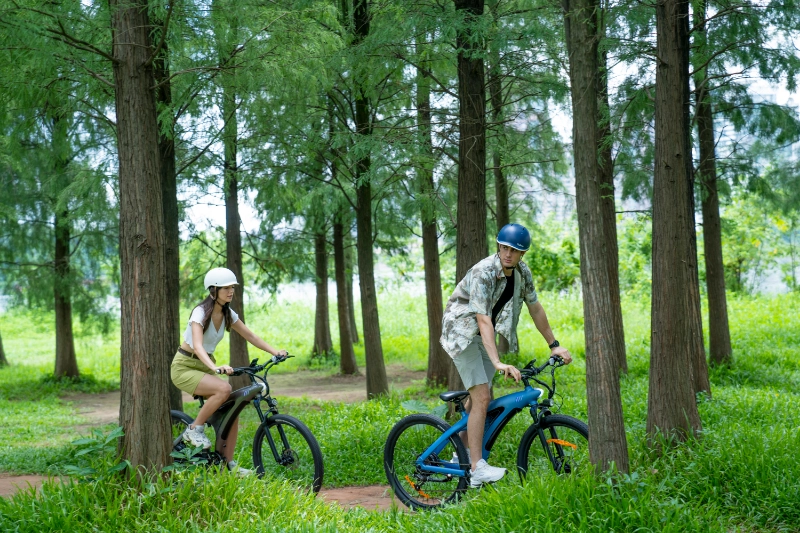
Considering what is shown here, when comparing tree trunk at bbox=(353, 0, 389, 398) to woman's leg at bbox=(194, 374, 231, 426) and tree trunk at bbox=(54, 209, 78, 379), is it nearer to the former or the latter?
woman's leg at bbox=(194, 374, 231, 426)

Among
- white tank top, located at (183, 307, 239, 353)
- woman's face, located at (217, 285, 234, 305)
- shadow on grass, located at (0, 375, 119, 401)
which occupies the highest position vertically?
woman's face, located at (217, 285, 234, 305)

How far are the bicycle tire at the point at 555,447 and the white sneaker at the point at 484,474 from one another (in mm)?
154

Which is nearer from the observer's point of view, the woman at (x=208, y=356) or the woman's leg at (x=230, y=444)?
the woman at (x=208, y=356)

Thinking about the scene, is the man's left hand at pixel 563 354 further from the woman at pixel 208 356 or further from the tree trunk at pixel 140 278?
the tree trunk at pixel 140 278

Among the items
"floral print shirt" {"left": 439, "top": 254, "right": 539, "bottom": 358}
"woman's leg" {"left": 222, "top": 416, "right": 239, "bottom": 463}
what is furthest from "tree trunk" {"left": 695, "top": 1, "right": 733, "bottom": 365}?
"woman's leg" {"left": 222, "top": 416, "right": 239, "bottom": 463}

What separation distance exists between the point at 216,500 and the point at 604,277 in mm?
2909

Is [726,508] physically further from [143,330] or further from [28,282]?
[28,282]

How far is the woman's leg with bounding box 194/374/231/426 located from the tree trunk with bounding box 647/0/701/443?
3446 millimetres


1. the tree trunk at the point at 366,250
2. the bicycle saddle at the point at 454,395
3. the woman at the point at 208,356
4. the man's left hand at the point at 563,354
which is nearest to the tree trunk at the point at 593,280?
the man's left hand at the point at 563,354

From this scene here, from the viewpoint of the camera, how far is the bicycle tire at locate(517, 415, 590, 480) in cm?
521

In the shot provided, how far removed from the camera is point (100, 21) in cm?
664

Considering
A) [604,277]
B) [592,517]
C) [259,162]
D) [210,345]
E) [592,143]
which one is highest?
[259,162]

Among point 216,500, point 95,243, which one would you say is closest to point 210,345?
point 216,500

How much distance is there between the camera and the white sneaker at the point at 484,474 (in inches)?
211
